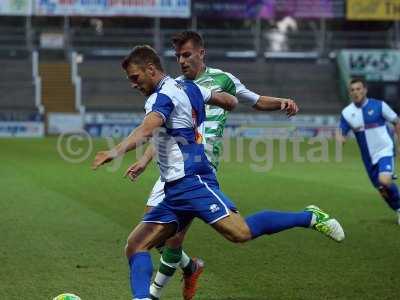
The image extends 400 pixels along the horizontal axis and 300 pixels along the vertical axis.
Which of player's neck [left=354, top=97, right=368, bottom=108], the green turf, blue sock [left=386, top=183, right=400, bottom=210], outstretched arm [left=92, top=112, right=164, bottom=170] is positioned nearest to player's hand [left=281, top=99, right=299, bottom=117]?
outstretched arm [left=92, top=112, right=164, bottom=170]

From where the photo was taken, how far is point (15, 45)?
47.8m

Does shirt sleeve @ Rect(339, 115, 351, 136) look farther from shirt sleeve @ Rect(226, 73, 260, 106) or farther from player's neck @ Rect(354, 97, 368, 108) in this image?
shirt sleeve @ Rect(226, 73, 260, 106)

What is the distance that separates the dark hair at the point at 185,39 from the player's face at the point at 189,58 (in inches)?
1.0

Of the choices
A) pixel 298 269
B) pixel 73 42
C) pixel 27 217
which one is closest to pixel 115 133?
pixel 73 42

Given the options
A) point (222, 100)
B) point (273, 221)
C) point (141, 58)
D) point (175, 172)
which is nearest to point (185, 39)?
point (222, 100)

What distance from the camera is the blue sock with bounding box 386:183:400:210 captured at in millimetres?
12352

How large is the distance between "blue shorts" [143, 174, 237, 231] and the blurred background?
32979 mm

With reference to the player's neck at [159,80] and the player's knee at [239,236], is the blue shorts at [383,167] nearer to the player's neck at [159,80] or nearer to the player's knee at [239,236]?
the player's knee at [239,236]

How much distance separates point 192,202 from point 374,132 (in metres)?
6.96

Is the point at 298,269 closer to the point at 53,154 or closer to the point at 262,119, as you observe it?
the point at 53,154

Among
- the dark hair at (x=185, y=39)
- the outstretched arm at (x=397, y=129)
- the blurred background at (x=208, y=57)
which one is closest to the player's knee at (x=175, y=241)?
the dark hair at (x=185, y=39)

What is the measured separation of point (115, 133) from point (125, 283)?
104 ft

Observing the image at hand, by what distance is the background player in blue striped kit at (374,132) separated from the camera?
12438mm

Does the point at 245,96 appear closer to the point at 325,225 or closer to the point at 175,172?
the point at 325,225
